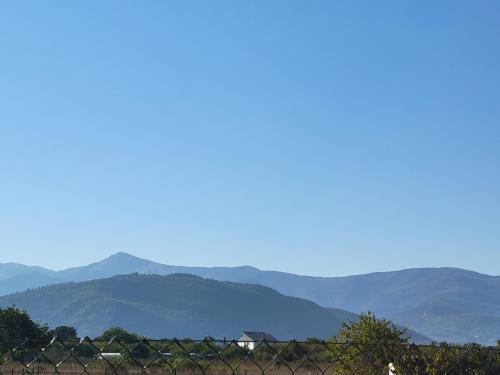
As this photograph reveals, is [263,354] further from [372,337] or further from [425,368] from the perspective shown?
[425,368]

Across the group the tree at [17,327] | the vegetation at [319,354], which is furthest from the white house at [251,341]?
the tree at [17,327]

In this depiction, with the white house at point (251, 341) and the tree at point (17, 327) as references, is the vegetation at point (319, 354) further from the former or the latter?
the white house at point (251, 341)

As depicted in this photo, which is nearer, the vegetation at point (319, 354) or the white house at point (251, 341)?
the vegetation at point (319, 354)

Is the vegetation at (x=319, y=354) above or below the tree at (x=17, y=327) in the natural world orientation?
below

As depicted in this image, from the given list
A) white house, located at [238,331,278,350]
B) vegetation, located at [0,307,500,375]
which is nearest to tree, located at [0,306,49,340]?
vegetation, located at [0,307,500,375]

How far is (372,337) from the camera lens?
29953mm

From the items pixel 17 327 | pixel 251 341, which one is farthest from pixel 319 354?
pixel 251 341

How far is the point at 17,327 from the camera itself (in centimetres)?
7075

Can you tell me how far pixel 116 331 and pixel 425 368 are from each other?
3101 inches

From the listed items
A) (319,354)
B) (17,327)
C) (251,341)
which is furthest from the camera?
(17,327)

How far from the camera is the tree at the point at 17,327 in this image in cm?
6956

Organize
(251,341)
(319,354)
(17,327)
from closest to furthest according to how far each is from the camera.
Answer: (251,341)
(319,354)
(17,327)

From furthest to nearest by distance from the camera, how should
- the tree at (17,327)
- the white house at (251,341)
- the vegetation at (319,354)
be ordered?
the tree at (17,327)
the white house at (251,341)
the vegetation at (319,354)

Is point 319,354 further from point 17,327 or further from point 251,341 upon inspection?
point 251,341
